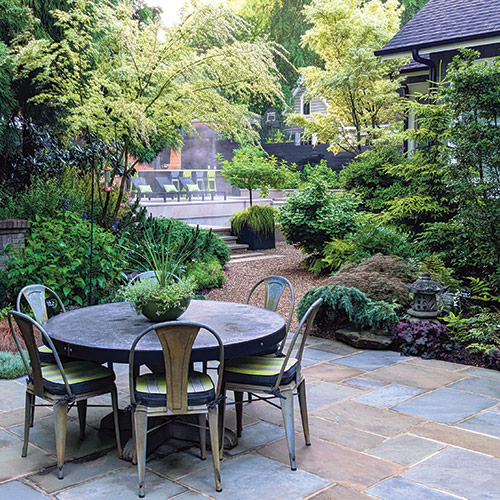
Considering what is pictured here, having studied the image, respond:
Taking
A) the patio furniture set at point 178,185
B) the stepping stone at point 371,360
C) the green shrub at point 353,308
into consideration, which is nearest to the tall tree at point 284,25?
the patio furniture set at point 178,185

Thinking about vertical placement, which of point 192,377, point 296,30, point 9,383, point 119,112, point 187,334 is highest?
point 296,30

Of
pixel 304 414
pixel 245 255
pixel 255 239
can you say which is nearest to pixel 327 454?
pixel 304 414

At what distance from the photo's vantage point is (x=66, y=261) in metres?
7.60

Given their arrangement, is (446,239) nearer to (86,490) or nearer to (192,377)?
(192,377)

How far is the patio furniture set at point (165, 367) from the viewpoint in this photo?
3.48 meters

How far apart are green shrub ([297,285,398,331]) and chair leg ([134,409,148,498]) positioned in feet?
12.1

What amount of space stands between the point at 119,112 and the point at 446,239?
182 inches

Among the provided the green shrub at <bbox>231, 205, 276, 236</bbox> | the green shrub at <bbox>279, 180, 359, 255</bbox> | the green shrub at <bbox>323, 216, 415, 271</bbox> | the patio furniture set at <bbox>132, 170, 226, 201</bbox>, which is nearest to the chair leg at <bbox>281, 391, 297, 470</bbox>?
the green shrub at <bbox>323, 216, 415, 271</bbox>

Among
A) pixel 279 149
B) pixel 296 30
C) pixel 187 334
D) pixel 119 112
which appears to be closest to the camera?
pixel 187 334

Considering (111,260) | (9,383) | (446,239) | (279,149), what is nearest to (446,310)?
(446,239)

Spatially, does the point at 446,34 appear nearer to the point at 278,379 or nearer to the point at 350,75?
the point at 350,75

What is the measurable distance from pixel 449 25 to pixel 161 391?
36.1ft

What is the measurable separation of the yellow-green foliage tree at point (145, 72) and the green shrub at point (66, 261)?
149 centimetres

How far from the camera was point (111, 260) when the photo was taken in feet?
26.2
